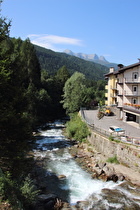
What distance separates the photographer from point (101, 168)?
73.9ft

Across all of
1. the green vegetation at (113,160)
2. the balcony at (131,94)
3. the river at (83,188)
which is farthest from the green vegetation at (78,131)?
the balcony at (131,94)

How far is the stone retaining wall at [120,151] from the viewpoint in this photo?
21.4 metres

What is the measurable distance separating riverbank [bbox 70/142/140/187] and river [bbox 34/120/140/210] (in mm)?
668

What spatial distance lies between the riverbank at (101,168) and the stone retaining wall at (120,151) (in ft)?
2.04

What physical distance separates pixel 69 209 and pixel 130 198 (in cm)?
600

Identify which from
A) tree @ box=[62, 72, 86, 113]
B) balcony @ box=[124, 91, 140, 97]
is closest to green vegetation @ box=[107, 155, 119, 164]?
balcony @ box=[124, 91, 140, 97]

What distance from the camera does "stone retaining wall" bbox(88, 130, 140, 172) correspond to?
842 inches

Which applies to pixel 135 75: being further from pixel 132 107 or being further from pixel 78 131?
pixel 78 131

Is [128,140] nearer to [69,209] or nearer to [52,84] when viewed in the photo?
[69,209]

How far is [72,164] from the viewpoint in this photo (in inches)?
982

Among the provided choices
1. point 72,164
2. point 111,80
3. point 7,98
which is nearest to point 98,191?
point 72,164

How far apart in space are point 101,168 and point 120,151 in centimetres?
346

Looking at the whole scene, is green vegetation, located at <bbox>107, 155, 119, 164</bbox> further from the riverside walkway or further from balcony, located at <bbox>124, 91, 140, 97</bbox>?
balcony, located at <bbox>124, 91, 140, 97</bbox>

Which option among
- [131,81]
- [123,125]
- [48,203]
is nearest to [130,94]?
[131,81]
